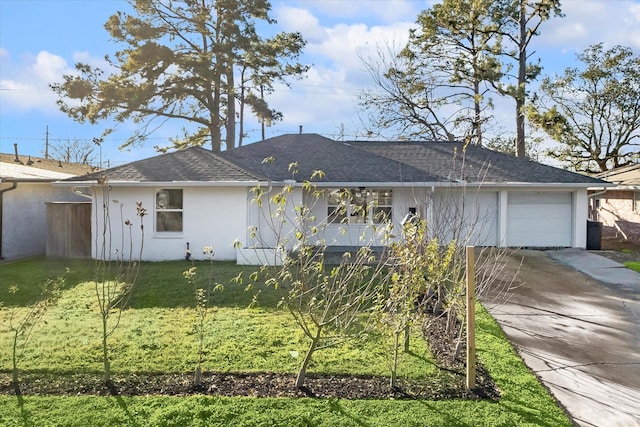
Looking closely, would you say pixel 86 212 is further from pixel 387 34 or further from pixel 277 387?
pixel 387 34

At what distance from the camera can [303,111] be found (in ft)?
83.5

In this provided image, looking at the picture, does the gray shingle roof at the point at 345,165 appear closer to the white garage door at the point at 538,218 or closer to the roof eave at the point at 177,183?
the roof eave at the point at 177,183

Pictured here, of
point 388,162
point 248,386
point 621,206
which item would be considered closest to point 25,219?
point 388,162

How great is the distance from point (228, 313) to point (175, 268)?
4.62m

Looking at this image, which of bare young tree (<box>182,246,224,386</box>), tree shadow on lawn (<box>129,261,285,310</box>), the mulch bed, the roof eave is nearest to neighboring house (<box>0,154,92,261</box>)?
the roof eave

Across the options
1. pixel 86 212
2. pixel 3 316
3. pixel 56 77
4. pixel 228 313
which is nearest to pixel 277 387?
pixel 228 313

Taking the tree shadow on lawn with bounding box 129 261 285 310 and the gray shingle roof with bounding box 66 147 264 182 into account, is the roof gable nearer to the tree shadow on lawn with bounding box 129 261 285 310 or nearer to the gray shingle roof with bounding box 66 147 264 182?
the gray shingle roof with bounding box 66 147 264 182

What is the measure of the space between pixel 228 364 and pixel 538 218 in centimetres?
1335

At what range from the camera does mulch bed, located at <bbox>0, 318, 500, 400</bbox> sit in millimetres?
4770

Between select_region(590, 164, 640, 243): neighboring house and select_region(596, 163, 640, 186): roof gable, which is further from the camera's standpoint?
select_region(590, 164, 640, 243): neighboring house

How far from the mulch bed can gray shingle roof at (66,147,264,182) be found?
812 cm

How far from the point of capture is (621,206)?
19.8 metres

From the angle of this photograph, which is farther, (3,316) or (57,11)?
(57,11)

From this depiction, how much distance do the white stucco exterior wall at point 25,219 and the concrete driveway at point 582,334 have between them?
14541mm
